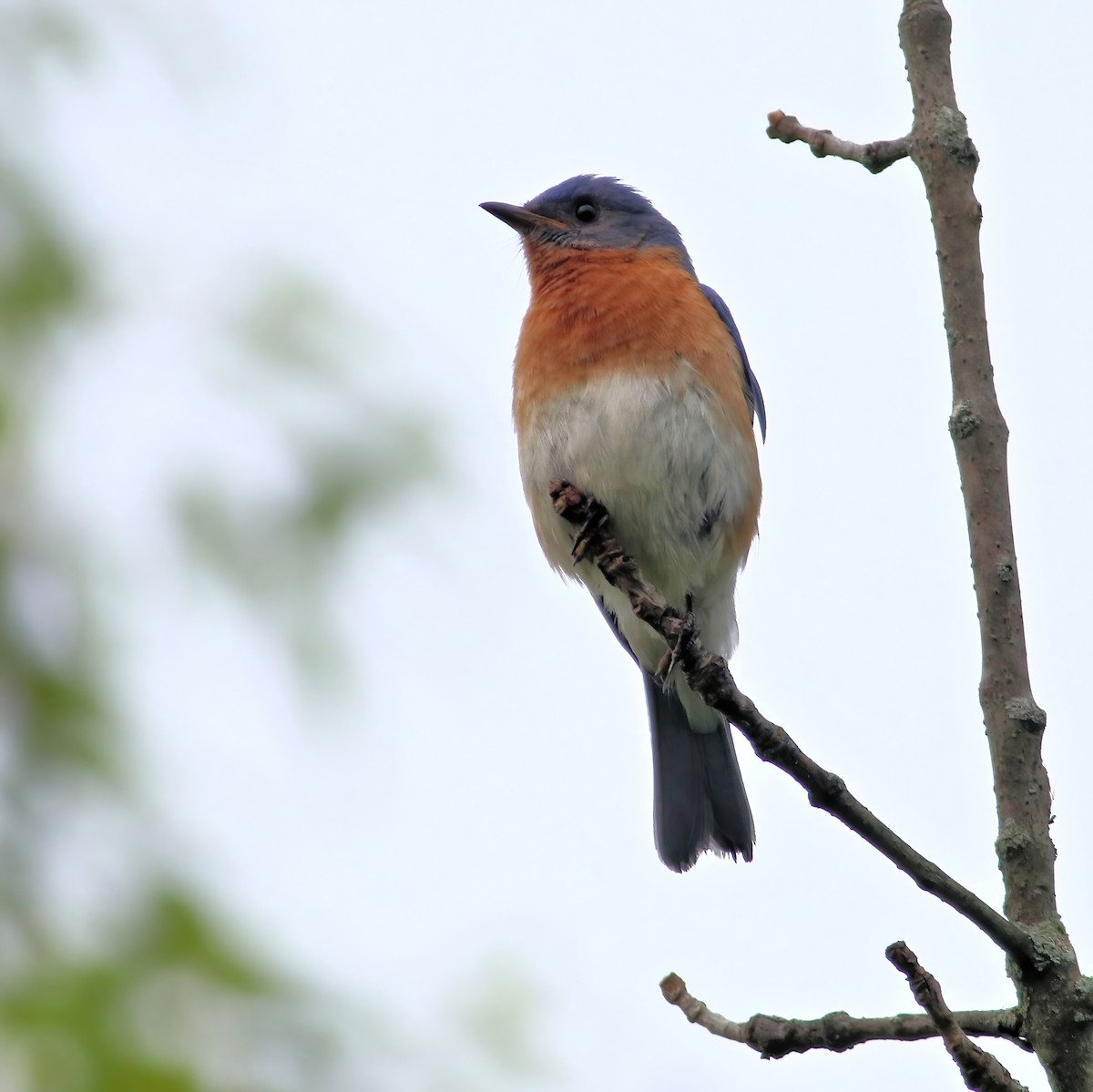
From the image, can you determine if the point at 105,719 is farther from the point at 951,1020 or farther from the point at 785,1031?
the point at 951,1020

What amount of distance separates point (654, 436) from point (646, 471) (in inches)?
5.3

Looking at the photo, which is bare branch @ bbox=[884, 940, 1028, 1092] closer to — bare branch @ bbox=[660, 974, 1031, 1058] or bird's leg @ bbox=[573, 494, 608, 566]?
bare branch @ bbox=[660, 974, 1031, 1058]

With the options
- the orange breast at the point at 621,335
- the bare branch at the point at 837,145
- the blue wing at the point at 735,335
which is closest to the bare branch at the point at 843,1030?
the bare branch at the point at 837,145

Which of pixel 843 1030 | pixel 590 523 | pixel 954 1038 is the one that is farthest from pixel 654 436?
pixel 954 1038

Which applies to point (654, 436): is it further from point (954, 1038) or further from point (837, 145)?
point (954, 1038)

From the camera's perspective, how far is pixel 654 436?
550 centimetres

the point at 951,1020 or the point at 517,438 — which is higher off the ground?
the point at 517,438

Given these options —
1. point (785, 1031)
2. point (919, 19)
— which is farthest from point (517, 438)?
point (785, 1031)

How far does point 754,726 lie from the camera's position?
123 inches

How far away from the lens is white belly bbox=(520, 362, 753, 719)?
5.52 m

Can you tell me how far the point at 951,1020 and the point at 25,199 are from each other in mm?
Result: 3283

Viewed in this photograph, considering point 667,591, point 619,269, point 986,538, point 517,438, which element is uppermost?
Answer: point 619,269

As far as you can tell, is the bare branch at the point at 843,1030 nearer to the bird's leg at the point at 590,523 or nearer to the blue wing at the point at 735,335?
the bird's leg at the point at 590,523

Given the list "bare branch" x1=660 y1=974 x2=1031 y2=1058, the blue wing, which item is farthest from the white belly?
"bare branch" x1=660 y1=974 x2=1031 y2=1058
